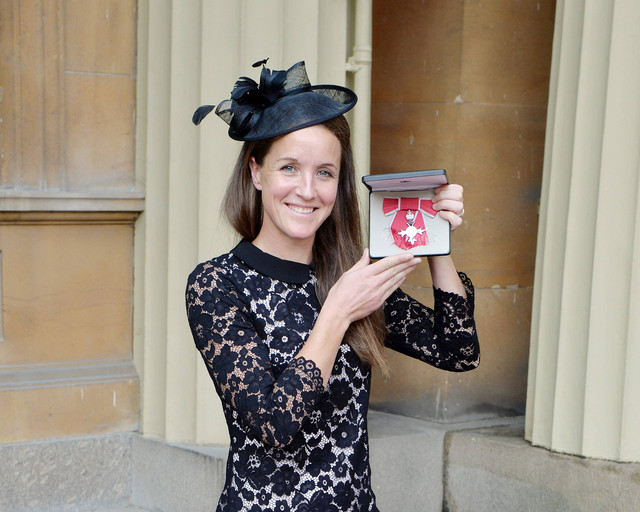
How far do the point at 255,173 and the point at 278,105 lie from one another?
19 centimetres

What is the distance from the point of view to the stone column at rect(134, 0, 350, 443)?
4.16 m

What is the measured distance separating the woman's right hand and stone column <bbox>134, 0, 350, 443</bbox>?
2.10m

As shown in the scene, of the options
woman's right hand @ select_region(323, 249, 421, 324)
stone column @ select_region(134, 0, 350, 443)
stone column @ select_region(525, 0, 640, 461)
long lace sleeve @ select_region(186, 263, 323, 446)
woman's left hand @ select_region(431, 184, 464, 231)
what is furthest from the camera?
stone column @ select_region(134, 0, 350, 443)

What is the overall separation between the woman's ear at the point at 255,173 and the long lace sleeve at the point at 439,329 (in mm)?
492

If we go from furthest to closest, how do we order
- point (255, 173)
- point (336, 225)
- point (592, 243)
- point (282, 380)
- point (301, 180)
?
point (592, 243), point (336, 225), point (255, 173), point (301, 180), point (282, 380)

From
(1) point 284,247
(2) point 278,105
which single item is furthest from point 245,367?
(2) point 278,105

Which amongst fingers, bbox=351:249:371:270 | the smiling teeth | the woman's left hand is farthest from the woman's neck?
the woman's left hand

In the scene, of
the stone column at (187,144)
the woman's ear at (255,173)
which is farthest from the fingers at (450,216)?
the stone column at (187,144)

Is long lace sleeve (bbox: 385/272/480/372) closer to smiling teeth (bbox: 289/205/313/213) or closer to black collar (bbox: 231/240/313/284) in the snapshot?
black collar (bbox: 231/240/313/284)

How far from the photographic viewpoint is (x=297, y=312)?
2.22 m

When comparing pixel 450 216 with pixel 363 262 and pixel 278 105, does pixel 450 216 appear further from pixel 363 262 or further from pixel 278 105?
pixel 278 105

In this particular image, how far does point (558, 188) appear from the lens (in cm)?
399

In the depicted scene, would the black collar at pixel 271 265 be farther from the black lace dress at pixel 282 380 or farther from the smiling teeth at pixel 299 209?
the smiling teeth at pixel 299 209

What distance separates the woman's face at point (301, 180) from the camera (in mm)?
2146
